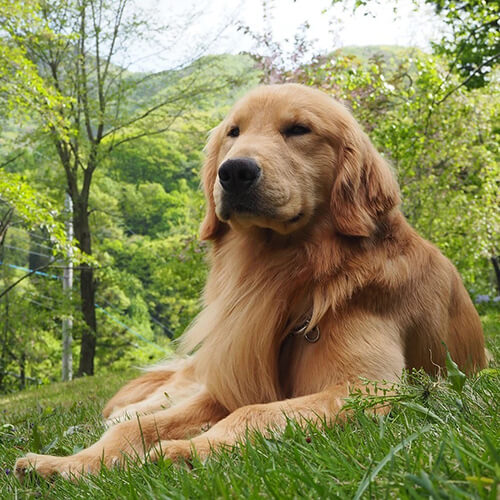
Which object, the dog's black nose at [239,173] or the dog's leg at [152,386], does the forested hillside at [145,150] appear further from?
the dog's black nose at [239,173]

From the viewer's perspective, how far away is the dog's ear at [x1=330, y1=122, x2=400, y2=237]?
8.95 feet

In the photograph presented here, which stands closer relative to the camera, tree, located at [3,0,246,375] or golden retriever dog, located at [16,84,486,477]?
golden retriever dog, located at [16,84,486,477]

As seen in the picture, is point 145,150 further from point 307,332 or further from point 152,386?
point 307,332

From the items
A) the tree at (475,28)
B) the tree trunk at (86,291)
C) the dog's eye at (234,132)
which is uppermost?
the tree at (475,28)

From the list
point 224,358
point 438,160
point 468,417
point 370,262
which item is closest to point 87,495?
point 468,417

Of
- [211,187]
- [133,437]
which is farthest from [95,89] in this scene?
[133,437]

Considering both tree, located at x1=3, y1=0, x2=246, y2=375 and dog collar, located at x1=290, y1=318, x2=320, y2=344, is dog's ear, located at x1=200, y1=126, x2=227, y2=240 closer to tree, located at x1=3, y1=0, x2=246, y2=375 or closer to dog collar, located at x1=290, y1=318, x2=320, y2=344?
dog collar, located at x1=290, y1=318, x2=320, y2=344

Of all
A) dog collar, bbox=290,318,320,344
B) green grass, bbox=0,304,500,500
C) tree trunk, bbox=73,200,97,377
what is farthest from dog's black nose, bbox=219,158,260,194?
tree trunk, bbox=73,200,97,377

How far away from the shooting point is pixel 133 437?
7.38 ft

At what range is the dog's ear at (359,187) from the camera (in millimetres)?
2727

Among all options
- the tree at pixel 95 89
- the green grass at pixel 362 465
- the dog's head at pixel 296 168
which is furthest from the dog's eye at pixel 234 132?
the tree at pixel 95 89

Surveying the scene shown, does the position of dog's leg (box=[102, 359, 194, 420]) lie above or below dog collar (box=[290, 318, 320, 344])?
below

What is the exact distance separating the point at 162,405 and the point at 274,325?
37.9 inches

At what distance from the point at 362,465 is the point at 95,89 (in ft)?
52.5
